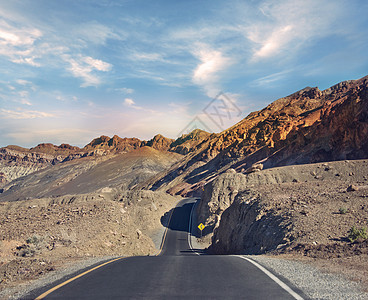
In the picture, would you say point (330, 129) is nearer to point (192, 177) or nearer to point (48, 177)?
point (192, 177)

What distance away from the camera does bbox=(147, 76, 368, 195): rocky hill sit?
61.3 meters

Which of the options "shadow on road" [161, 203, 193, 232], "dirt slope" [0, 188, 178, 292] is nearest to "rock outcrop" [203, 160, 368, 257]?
"dirt slope" [0, 188, 178, 292]

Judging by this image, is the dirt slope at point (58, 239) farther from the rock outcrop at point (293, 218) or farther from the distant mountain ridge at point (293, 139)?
the distant mountain ridge at point (293, 139)

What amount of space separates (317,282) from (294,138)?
78.0m

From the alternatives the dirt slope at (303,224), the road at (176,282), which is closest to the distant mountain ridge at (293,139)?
the dirt slope at (303,224)

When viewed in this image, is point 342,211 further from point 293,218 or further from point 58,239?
point 58,239

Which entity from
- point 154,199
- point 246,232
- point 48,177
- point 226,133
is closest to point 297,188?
point 246,232

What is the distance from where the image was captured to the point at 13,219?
21375 millimetres

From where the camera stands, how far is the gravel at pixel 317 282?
Answer: 19.6ft

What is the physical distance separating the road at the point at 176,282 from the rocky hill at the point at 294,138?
5652 centimetres

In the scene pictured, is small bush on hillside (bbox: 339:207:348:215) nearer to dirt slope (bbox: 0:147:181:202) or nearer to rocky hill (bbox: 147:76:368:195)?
rocky hill (bbox: 147:76:368:195)

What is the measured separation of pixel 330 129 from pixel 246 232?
57.0 m

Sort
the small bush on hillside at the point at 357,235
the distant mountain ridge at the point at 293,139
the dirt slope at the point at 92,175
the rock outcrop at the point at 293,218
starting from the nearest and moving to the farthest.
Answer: the small bush on hillside at the point at 357,235 < the rock outcrop at the point at 293,218 < the distant mountain ridge at the point at 293,139 < the dirt slope at the point at 92,175

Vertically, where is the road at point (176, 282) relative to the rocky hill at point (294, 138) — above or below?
below
